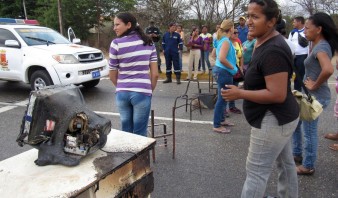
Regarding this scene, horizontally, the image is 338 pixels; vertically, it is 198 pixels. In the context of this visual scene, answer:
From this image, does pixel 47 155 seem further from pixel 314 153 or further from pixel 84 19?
pixel 84 19

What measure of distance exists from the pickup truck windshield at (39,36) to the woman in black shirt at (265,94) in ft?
21.8

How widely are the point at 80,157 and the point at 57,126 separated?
0.24m

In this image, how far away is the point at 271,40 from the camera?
2.03 metres

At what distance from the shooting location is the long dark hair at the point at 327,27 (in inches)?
120

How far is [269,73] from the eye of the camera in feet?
6.40

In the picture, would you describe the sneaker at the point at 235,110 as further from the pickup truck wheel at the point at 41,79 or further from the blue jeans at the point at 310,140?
the pickup truck wheel at the point at 41,79

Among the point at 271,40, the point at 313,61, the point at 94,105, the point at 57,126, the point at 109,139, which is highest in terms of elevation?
the point at 271,40

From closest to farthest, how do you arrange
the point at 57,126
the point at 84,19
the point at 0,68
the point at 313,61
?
the point at 57,126, the point at 313,61, the point at 0,68, the point at 84,19

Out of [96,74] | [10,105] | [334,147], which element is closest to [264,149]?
[334,147]

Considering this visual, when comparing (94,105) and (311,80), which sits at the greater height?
(311,80)

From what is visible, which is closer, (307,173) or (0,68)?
(307,173)

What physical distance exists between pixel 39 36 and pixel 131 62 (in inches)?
223

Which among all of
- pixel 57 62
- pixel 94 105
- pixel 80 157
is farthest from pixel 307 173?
pixel 57 62

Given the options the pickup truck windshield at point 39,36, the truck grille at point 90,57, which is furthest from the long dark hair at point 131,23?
the pickup truck windshield at point 39,36
